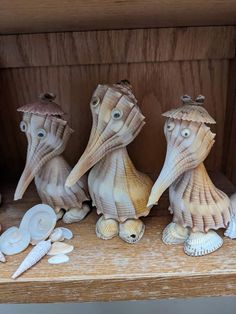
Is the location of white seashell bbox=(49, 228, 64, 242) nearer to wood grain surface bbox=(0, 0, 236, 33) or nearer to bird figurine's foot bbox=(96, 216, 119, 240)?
bird figurine's foot bbox=(96, 216, 119, 240)

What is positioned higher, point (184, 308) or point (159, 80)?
point (159, 80)

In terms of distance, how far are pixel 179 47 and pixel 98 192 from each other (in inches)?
9.7

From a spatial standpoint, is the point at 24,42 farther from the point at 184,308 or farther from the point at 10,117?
the point at 184,308

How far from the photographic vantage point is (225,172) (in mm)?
583

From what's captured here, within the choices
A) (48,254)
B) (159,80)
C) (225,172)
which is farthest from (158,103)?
(48,254)

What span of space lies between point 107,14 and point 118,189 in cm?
19

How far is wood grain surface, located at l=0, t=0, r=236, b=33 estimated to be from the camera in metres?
0.33

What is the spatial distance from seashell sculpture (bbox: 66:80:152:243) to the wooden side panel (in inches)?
4.4

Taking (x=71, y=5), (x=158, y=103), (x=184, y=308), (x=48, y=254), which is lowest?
(x=184, y=308)

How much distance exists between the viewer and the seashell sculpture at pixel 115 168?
385mm

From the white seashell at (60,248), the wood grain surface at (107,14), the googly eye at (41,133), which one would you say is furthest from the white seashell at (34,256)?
the wood grain surface at (107,14)

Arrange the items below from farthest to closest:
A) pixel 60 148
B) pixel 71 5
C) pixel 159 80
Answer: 1. pixel 159 80
2. pixel 60 148
3. pixel 71 5

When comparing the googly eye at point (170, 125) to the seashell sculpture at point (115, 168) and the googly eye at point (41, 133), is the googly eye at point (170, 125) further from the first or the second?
the googly eye at point (41, 133)

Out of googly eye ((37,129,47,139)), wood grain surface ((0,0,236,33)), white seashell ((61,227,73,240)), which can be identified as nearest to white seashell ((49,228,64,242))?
white seashell ((61,227,73,240))
